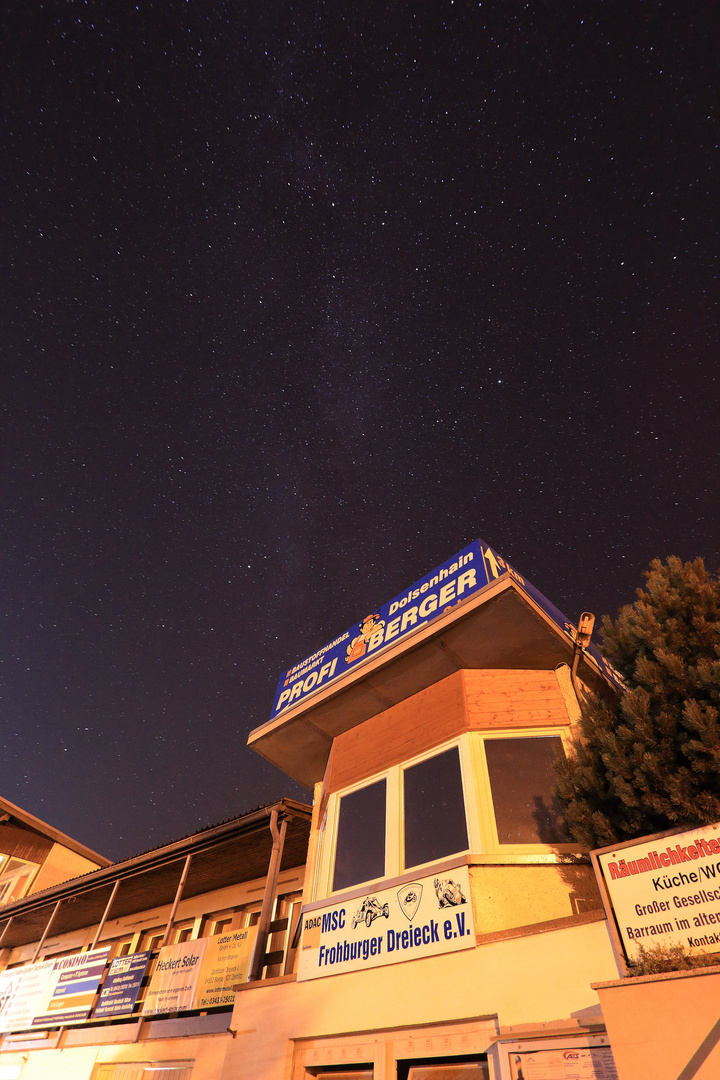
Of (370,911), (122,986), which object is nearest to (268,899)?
(370,911)

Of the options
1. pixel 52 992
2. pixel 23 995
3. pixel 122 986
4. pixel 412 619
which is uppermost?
pixel 412 619

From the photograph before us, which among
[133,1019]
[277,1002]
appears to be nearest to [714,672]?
[277,1002]

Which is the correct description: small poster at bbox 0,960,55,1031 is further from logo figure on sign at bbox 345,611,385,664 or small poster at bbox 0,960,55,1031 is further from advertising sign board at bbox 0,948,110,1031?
logo figure on sign at bbox 345,611,385,664

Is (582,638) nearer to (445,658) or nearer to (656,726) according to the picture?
(445,658)

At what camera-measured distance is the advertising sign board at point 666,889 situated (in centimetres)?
417

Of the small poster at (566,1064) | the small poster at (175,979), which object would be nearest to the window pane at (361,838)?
the small poster at (566,1064)

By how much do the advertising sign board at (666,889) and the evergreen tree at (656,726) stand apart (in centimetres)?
24

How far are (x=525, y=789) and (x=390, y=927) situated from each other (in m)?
2.33

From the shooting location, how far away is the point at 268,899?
992 centimetres

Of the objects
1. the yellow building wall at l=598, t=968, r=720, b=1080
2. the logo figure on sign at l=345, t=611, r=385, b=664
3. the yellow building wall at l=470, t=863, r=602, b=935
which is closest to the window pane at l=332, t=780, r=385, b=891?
the yellow building wall at l=470, t=863, r=602, b=935

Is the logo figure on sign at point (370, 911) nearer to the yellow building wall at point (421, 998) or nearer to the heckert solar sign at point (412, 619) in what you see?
the yellow building wall at point (421, 998)

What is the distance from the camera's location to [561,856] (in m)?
6.50

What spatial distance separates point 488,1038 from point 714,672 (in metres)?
4.12

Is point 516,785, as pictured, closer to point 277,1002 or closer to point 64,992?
point 277,1002
